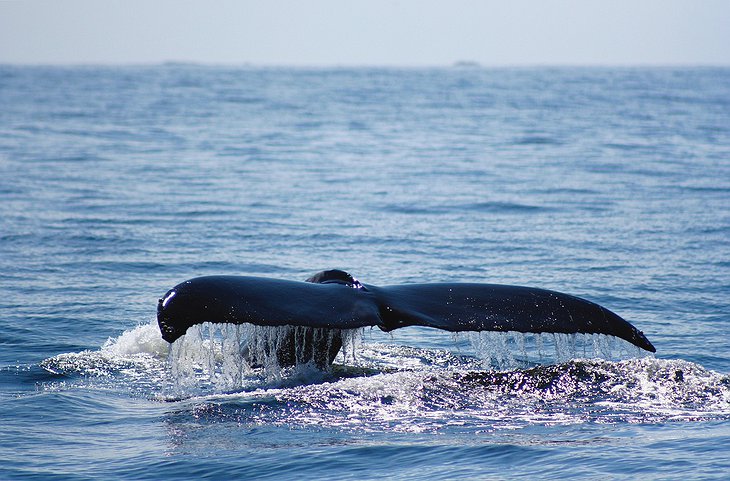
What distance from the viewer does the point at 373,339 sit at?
888 cm

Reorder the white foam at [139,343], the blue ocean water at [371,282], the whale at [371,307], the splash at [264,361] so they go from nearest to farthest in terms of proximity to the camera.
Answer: the whale at [371,307]
the blue ocean water at [371,282]
the splash at [264,361]
the white foam at [139,343]

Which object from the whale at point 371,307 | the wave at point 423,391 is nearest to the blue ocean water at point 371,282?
the wave at point 423,391

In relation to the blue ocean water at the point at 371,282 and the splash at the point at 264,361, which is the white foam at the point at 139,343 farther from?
the splash at the point at 264,361

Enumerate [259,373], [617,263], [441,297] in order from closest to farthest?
[441,297]
[259,373]
[617,263]

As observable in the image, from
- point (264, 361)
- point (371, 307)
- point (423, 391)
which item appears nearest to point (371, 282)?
point (264, 361)

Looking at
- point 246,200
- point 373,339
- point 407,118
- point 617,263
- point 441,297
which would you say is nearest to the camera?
point 441,297

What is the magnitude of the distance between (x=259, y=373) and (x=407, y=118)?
2826 centimetres

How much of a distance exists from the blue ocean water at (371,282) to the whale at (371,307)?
0.88 ft

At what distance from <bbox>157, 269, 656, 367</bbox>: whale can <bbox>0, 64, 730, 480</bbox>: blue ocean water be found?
27 cm

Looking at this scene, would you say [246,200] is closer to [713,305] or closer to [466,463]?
[713,305]

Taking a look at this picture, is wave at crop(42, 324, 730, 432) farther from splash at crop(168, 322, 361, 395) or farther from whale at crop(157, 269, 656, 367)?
whale at crop(157, 269, 656, 367)

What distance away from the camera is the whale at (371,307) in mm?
5711

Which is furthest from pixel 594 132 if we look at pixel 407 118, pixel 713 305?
pixel 713 305

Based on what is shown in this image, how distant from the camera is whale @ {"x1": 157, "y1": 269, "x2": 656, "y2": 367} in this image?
5.71 metres
